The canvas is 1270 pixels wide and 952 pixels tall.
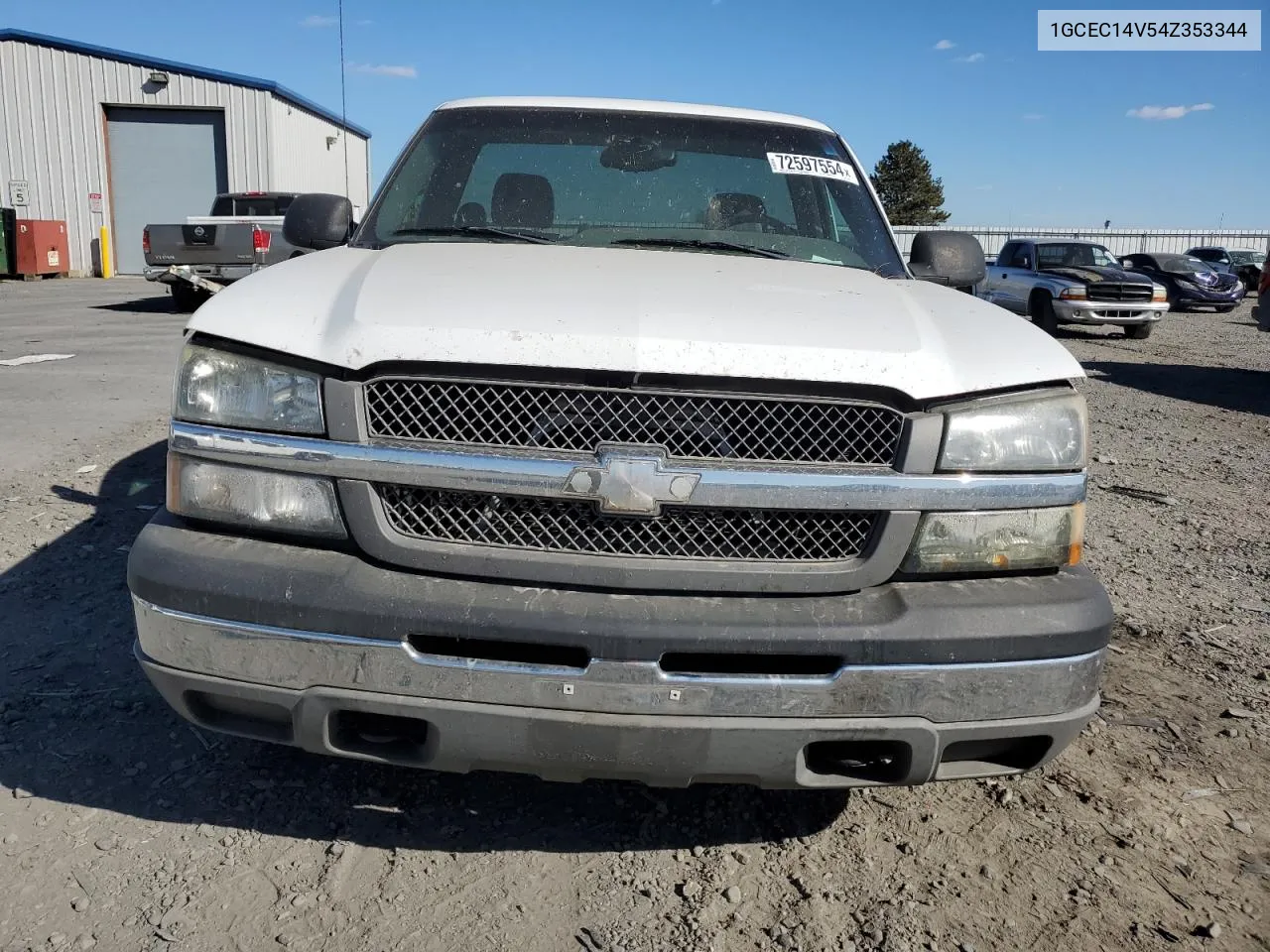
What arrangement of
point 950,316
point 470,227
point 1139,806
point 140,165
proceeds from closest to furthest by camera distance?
point 950,316, point 1139,806, point 470,227, point 140,165

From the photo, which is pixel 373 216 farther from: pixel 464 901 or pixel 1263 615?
pixel 1263 615

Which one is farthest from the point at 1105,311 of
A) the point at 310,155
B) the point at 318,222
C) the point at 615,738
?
the point at 310,155

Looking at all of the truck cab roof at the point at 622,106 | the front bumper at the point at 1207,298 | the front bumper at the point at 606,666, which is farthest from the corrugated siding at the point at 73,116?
the front bumper at the point at 606,666

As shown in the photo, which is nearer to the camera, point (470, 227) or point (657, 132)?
point (470, 227)

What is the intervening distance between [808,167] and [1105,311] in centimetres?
1499

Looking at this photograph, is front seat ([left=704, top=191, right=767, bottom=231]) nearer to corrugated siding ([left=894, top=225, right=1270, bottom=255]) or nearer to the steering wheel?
the steering wheel

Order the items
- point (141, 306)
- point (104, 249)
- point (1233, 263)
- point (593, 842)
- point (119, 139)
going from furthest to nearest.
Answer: point (1233, 263) < point (119, 139) < point (104, 249) < point (141, 306) < point (593, 842)

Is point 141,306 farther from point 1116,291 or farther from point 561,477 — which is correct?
point 561,477

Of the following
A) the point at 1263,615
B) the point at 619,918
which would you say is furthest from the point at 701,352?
the point at 1263,615

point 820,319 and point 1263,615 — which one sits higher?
point 820,319

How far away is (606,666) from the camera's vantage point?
6.59 ft

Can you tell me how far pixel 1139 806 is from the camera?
278 centimetres

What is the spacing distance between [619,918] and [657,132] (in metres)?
2.60

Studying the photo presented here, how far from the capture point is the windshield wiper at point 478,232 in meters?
3.15
